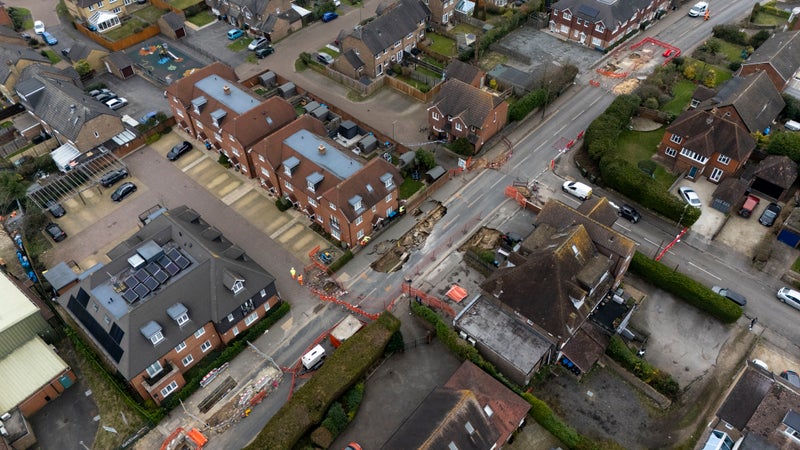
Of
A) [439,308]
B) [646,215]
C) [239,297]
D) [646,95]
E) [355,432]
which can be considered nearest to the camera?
[355,432]

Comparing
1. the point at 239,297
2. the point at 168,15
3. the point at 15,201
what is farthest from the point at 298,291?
the point at 168,15

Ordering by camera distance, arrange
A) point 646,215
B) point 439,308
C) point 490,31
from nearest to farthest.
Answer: point 439,308 → point 646,215 → point 490,31

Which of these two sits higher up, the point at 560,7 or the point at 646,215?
Answer: the point at 560,7

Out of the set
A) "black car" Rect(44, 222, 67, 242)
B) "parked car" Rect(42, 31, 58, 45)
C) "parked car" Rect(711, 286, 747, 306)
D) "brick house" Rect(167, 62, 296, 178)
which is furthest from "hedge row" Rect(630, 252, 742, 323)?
"parked car" Rect(42, 31, 58, 45)

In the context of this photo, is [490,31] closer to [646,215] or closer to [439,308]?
[646,215]

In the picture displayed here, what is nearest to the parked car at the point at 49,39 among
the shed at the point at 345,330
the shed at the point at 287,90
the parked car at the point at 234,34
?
the parked car at the point at 234,34

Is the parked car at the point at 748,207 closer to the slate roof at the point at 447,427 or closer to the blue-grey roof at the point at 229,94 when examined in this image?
the slate roof at the point at 447,427

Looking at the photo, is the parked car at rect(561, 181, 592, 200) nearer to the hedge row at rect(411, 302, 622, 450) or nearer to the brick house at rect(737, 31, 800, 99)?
the hedge row at rect(411, 302, 622, 450)

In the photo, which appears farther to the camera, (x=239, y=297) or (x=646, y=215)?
(x=646, y=215)
